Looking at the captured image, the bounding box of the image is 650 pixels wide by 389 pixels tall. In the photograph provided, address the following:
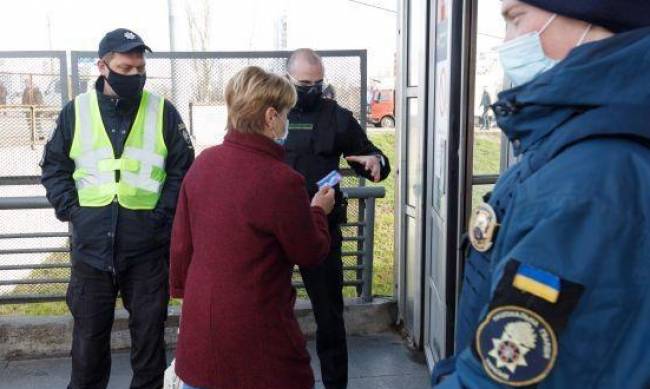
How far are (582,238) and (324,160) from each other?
8.27ft

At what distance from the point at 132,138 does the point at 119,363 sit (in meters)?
1.77

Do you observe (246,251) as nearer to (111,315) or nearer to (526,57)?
(526,57)

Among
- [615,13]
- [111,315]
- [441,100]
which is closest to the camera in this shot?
[615,13]

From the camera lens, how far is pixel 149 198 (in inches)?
124

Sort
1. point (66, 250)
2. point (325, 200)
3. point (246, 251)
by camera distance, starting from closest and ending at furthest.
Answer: point (246, 251) < point (325, 200) < point (66, 250)

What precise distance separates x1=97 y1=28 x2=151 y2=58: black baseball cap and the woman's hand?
127cm

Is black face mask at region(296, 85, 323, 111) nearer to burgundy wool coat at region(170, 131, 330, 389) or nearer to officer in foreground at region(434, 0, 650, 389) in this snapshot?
burgundy wool coat at region(170, 131, 330, 389)

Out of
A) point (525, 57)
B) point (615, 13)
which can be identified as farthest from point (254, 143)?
point (615, 13)

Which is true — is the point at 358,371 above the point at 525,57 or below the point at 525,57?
below

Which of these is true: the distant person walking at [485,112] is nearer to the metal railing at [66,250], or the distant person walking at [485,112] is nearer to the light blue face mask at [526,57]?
the metal railing at [66,250]

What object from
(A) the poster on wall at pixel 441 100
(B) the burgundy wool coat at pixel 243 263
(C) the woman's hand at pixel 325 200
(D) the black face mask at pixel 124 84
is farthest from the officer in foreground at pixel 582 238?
(D) the black face mask at pixel 124 84

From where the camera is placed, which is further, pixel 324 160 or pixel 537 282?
pixel 324 160

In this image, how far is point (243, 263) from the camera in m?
2.09

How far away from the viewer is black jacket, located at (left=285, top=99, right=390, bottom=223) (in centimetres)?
336
